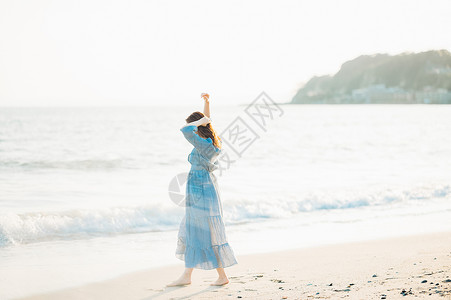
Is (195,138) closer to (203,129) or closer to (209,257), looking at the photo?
(203,129)

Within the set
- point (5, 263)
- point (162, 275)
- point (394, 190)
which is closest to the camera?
point (162, 275)

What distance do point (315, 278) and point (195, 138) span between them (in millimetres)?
1922

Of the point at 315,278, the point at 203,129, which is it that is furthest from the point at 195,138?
the point at 315,278

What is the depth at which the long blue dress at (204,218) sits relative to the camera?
15.1ft

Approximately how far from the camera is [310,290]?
4.19 metres

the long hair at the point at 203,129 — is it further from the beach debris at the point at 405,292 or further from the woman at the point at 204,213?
the beach debris at the point at 405,292

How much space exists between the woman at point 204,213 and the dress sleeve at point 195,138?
15mm

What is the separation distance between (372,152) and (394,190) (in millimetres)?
10145

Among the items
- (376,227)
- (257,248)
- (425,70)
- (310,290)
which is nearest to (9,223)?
(257,248)

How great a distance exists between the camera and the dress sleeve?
178 inches

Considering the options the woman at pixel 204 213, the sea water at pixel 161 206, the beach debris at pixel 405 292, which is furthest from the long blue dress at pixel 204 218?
the beach debris at pixel 405 292

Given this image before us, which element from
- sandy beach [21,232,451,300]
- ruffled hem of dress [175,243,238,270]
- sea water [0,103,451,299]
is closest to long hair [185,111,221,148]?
ruffled hem of dress [175,243,238,270]

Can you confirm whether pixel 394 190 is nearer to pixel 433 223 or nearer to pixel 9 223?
pixel 433 223

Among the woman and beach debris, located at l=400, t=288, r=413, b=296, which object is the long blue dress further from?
beach debris, located at l=400, t=288, r=413, b=296
